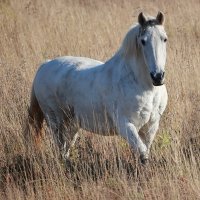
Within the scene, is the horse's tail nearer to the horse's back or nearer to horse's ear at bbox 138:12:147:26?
the horse's back

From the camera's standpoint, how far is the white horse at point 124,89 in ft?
14.4

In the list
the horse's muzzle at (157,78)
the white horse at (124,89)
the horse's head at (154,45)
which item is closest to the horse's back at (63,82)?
the white horse at (124,89)

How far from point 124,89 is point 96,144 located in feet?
2.65

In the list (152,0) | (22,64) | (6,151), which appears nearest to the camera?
(6,151)

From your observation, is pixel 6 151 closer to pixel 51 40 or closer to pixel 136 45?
pixel 136 45

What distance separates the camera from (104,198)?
402 centimetres

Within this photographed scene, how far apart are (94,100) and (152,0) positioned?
1118cm

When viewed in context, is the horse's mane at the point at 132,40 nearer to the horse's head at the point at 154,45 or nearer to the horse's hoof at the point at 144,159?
the horse's head at the point at 154,45

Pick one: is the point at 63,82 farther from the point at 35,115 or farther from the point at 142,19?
the point at 142,19

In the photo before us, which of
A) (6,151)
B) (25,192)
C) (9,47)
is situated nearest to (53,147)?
(6,151)

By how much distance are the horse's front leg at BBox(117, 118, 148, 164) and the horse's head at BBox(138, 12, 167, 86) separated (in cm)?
43

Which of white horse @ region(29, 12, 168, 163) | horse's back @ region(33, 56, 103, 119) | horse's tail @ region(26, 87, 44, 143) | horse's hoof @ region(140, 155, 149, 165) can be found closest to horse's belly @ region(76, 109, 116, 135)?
white horse @ region(29, 12, 168, 163)

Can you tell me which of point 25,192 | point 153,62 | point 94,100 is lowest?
point 25,192

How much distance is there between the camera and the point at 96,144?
516 cm
